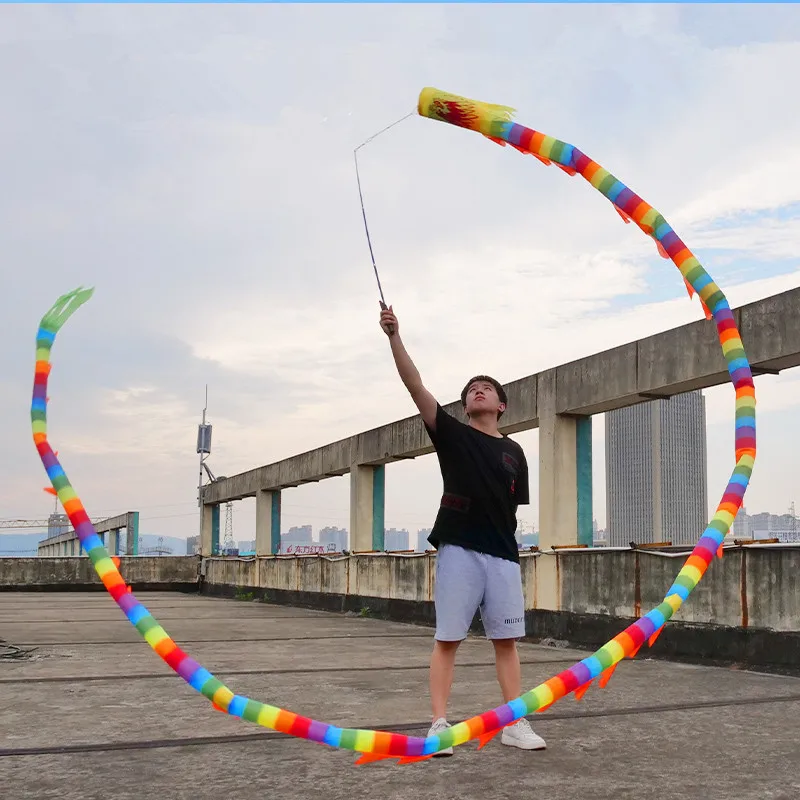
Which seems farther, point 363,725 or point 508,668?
point 363,725

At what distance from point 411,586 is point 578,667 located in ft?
33.9

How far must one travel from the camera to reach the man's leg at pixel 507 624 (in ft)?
15.0

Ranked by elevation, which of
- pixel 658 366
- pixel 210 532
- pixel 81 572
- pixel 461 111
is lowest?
pixel 81 572

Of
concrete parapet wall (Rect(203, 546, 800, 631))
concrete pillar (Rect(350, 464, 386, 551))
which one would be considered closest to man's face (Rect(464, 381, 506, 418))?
concrete parapet wall (Rect(203, 546, 800, 631))

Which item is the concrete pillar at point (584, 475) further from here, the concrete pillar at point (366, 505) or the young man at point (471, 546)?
the young man at point (471, 546)

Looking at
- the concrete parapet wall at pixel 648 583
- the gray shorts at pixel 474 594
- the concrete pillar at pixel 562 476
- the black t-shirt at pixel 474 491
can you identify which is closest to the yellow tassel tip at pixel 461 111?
the black t-shirt at pixel 474 491

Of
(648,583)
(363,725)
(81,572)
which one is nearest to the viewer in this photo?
(363,725)

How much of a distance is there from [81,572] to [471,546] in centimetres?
2252

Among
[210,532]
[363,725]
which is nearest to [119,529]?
[210,532]

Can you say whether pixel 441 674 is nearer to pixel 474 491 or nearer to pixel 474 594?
pixel 474 594

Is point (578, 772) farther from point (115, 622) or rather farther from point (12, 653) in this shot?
point (115, 622)

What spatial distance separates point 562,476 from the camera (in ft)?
37.9

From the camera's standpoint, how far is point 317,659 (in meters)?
8.80

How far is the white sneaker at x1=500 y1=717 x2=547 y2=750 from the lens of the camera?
4520 millimetres
